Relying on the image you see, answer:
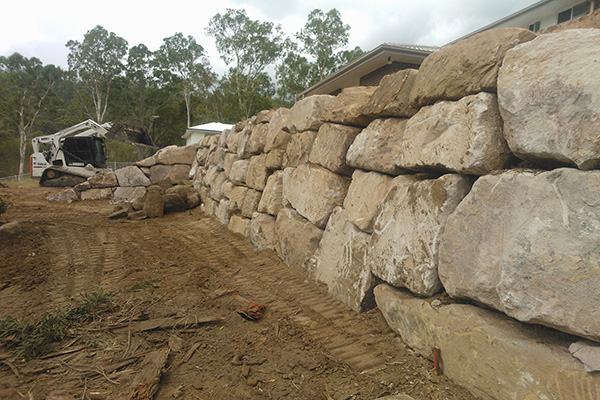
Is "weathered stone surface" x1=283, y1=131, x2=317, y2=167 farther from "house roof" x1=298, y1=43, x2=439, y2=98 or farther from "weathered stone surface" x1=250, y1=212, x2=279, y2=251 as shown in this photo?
"house roof" x1=298, y1=43, x2=439, y2=98

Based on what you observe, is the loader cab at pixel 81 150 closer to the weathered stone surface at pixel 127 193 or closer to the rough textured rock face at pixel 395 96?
the weathered stone surface at pixel 127 193

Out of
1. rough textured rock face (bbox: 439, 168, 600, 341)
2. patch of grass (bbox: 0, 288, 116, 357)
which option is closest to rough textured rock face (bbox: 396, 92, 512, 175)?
rough textured rock face (bbox: 439, 168, 600, 341)

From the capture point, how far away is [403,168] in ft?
9.97

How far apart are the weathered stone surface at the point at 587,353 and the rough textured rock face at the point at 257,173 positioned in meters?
5.01

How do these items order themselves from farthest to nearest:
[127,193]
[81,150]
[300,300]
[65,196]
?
[81,150] → [65,196] → [127,193] → [300,300]

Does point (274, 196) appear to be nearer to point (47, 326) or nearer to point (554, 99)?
point (47, 326)

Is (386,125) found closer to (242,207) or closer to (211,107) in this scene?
(242,207)

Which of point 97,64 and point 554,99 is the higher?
point 97,64

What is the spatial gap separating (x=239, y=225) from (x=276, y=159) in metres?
1.67

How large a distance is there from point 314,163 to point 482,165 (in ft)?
8.40

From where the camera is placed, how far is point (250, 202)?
657cm

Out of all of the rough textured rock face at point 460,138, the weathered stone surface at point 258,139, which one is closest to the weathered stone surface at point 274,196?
the weathered stone surface at point 258,139

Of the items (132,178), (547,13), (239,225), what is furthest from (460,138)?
(132,178)

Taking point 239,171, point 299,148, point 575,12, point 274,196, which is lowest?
point 274,196
